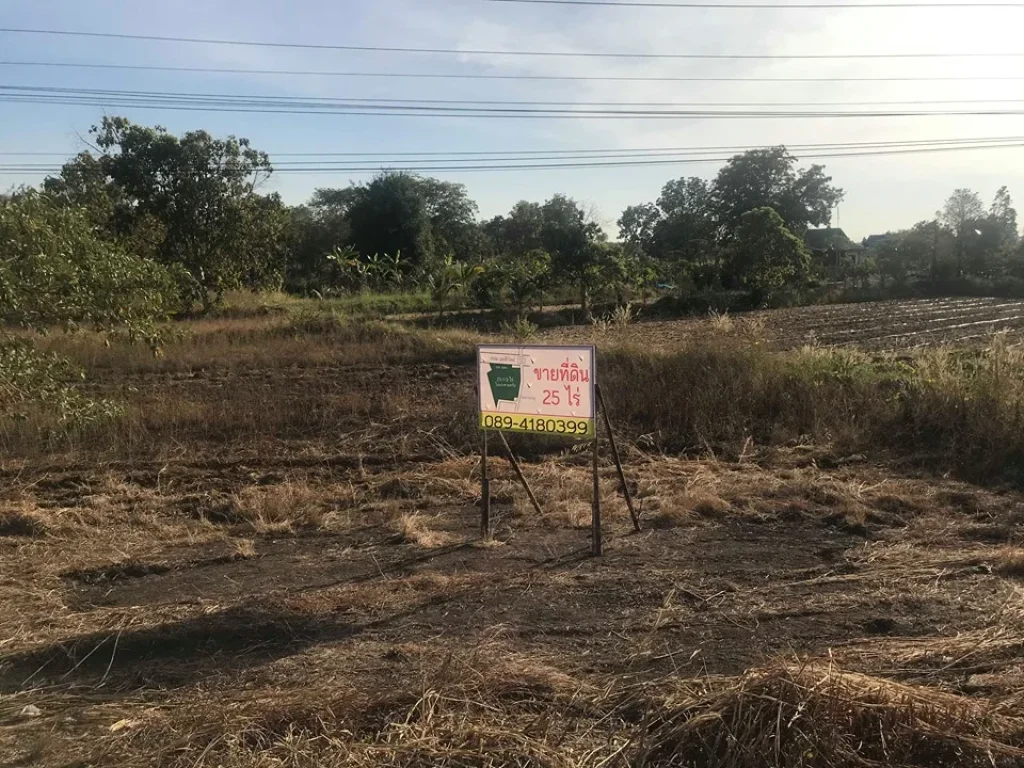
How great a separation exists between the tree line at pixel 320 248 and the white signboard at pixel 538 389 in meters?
3.43

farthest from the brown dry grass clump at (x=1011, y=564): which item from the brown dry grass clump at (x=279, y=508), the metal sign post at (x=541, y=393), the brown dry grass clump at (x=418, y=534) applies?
the brown dry grass clump at (x=279, y=508)

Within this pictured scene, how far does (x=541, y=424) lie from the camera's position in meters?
6.02

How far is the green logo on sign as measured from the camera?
6.09m

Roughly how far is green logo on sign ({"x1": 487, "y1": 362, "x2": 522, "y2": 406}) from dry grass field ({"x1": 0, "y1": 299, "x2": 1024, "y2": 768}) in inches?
47.1

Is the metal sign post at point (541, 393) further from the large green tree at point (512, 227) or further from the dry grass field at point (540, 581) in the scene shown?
the large green tree at point (512, 227)

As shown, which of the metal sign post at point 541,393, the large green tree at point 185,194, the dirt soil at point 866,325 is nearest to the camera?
the metal sign post at point 541,393

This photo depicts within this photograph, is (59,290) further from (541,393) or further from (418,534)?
(541,393)

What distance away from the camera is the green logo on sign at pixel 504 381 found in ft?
20.0

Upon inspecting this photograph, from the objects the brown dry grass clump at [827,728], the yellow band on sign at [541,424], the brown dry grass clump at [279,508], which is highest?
the yellow band on sign at [541,424]

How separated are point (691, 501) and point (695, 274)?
91.0 feet

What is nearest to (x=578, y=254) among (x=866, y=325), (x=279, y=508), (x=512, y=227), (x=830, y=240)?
(x=866, y=325)

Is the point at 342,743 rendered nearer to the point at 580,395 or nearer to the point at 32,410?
the point at 580,395

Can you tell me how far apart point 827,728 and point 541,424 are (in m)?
3.32

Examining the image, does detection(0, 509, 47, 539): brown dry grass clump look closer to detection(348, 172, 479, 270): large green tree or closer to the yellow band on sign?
the yellow band on sign
